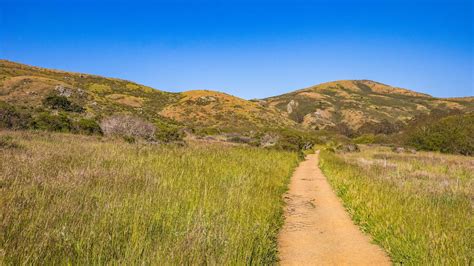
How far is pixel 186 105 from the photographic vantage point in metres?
92.9

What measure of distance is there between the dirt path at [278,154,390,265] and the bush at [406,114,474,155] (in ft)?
104

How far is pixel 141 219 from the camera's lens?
4.66 metres

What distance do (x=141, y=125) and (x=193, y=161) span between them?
1679cm

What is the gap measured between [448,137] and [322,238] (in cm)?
3648

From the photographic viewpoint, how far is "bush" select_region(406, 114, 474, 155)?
112 ft

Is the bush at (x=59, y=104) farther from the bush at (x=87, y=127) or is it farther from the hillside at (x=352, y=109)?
the hillside at (x=352, y=109)

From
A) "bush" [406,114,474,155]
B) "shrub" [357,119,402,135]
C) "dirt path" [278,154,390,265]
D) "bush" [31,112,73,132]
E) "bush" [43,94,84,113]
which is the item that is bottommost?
"dirt path" [278,154,390,265]

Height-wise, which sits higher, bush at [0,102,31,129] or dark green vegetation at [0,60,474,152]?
dark green vegetation at [0,60,474,152]

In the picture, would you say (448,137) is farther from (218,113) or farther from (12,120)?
(218,113)

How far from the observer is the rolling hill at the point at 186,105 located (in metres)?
60.2

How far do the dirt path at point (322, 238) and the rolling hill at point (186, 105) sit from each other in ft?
105

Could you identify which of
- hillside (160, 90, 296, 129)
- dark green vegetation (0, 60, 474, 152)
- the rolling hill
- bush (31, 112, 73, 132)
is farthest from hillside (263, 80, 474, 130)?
bush (31, 112, 73, 132)

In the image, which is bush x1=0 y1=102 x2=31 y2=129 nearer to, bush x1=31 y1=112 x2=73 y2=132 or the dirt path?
bush x1=31 y1=112 x2=73 y2=132

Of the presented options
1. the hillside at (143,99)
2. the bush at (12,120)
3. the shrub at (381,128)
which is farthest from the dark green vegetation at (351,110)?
the bush at (12,120)
